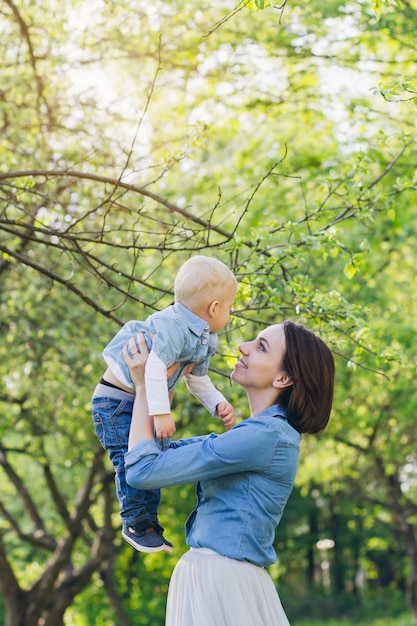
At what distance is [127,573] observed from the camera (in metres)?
21.9

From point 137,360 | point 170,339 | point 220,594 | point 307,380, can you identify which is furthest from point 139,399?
point 220,594

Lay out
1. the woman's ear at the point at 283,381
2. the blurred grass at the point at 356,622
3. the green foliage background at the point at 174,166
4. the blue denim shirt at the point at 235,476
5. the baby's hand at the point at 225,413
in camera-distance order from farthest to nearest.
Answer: the blurred grass at the point at 356,622 → the green foliage background at the point at 174,166 → the baby's hand at the point at 225,413 → the woman's ear at the point at 283,381 → the blue denim shirt at the point at 235,476

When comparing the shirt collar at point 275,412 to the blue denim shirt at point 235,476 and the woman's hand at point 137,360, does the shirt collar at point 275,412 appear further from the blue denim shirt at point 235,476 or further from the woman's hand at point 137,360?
the woman's hand at point 137,360

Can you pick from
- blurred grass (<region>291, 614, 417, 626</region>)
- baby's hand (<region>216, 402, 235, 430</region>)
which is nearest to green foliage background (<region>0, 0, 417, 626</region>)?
baby's hand (<region>216, 402, 235, 430</region>)

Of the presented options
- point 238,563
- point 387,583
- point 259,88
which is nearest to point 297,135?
point 259,88

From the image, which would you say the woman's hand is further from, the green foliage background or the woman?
the green foliage background

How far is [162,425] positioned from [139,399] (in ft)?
0.47

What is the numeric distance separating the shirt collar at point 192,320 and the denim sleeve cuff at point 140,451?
47 centimetres

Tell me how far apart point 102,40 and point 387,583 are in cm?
2744

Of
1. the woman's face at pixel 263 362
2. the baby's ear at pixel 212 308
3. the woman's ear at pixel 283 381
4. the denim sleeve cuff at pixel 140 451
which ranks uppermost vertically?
the baby's ear at pixel 212 308

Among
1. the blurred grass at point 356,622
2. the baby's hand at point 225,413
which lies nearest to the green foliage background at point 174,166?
the baby's hand at point 225,413

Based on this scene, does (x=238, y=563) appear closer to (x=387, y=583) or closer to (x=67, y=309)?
(x=67, y=309)

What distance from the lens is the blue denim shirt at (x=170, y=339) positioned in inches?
124

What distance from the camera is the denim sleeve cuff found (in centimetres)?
296
